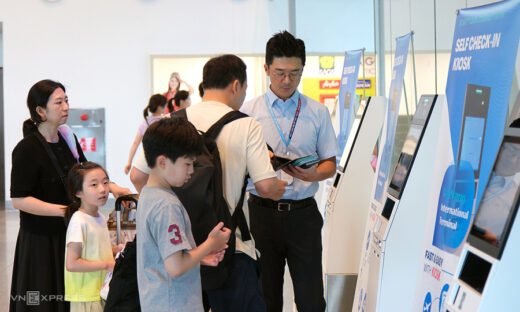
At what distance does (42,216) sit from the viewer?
11.3ft

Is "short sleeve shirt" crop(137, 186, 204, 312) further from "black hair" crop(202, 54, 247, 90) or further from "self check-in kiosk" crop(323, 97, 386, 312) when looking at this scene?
"self check-in kiosk" crop(323, 97, 386, 312)

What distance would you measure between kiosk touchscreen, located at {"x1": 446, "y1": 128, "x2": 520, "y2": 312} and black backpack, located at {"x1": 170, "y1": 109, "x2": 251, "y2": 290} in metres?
0.91

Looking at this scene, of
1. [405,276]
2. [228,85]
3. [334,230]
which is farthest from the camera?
[334,230]

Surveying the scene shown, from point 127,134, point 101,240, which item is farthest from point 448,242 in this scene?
point 127,134

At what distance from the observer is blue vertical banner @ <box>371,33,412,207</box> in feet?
11.5

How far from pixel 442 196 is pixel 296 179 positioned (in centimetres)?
102

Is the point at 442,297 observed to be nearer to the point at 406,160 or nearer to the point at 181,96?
the point at 406,160

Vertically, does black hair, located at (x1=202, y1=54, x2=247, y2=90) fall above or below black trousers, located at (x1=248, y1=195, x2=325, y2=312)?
above

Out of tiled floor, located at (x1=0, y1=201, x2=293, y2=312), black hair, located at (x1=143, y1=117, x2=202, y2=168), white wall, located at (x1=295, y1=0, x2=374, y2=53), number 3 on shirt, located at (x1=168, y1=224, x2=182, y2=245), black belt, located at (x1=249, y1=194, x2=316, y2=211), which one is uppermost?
white wall, located at (x1=295, y1=0, x2=374, y2=53)

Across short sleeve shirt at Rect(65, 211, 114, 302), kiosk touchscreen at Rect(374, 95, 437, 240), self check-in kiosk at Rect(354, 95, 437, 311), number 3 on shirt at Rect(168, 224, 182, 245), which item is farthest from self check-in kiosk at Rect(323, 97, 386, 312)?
number 3 on shirt at Rect(168, 224, 182, 245)

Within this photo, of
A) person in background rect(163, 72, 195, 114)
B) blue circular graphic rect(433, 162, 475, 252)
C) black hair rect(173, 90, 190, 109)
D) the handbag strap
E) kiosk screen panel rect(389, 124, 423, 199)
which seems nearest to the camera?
blue circular graphic rect(433, 162, 475, 252)

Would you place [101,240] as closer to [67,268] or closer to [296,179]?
[67,268]

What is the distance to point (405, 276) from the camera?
3014 mm

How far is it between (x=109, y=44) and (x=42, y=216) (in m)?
8.13
